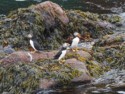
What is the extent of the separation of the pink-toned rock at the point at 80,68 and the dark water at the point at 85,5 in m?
9.62

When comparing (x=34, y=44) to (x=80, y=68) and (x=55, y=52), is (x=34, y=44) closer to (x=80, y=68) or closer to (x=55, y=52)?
(x=55, y=52)

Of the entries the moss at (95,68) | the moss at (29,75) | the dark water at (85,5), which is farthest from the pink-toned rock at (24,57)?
the dark water at (85,5)

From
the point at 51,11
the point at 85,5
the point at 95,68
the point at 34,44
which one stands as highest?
the point at 51,11

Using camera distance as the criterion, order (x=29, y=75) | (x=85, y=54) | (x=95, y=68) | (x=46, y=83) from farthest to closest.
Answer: (x=85, y=54), (x=95, y=68), (x=29, y=75), (x=46, y=83)

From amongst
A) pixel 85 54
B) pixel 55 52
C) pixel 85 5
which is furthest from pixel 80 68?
pixel 85 5

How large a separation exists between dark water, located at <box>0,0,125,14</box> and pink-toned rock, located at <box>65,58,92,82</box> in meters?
9.62

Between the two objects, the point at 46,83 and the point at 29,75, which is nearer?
the point at 46,83

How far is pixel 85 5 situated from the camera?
2514cm

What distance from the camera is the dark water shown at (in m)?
23.9

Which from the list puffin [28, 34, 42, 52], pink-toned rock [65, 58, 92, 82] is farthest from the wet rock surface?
puffin [28, 34, 42, 52]

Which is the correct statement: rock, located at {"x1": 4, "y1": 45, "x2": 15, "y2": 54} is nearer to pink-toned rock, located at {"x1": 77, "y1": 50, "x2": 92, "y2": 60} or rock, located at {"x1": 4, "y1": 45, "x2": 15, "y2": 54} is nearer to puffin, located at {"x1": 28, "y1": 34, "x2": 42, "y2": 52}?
puffin, located at {"x1": 28, "y1": 34, "x2": 42, "y2": 52}

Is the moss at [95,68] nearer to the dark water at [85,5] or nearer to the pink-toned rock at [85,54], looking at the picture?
the pink-toned rock at [85,54]

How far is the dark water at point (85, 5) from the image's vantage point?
78.5 feet

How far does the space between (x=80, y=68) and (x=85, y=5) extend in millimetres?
11604
